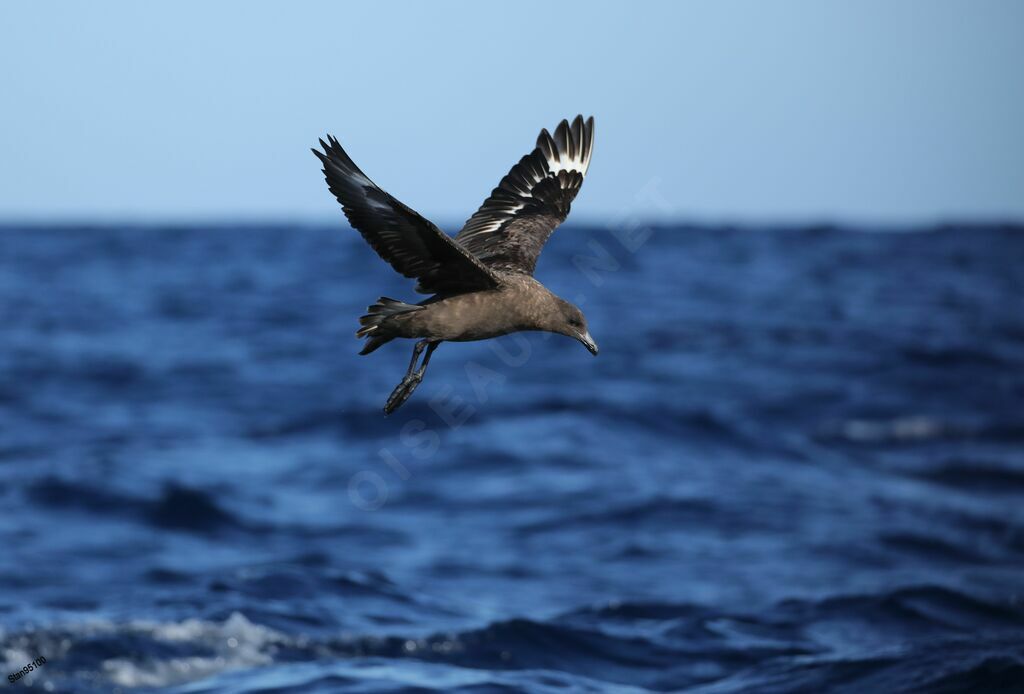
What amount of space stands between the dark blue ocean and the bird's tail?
4497 mm

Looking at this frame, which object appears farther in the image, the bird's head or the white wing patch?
the white wing patch

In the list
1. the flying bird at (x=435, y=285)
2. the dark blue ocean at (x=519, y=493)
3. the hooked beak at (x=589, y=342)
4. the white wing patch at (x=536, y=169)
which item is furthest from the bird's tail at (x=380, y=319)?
the dark blue ocean at (x=519, y=493)

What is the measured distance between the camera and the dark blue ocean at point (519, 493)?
1226 centimetres

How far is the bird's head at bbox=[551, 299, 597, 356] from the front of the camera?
7.54m

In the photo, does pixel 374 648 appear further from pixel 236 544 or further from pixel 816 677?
pixel 236 544

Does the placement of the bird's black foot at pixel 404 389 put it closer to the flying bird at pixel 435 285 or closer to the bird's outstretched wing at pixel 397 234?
the flying bird at pixel 435 285

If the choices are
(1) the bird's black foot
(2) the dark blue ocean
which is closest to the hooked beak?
(1) the bird's black foot

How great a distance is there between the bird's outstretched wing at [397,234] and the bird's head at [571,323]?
1.61 ft

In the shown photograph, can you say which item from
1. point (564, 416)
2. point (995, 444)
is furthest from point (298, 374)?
point (995, 444)

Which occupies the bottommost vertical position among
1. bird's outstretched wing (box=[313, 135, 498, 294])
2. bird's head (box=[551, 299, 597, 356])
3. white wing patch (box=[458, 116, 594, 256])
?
bird's head (box=[551, 299, 597, 356])

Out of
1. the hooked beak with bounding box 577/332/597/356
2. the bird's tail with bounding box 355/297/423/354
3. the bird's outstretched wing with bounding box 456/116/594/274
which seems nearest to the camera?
the bird's tail with bounding box 355/297/423/354

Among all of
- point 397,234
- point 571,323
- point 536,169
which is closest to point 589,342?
point 571,323

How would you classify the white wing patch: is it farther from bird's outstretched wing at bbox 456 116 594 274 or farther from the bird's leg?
the bird's leg

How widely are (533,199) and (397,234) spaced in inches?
101
